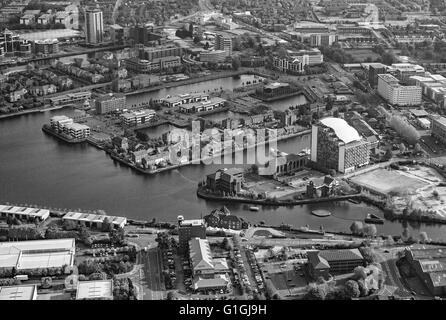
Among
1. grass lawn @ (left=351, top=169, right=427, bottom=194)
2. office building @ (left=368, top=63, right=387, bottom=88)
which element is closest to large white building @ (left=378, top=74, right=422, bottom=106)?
office building @ (left=368, top=63, right=387, bottom=88)

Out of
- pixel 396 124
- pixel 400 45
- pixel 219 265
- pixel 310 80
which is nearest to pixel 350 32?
pixel 400 45

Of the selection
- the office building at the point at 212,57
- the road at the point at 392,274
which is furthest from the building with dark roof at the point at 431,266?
the office building at the point at 212,57

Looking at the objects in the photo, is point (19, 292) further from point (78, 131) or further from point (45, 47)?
point (45, 47)

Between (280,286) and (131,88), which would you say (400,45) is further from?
(280,286)

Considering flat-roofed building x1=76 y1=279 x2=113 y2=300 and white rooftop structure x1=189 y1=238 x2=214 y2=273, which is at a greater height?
white rooftop structure x1=189 y1=238 x2=214 y2=273

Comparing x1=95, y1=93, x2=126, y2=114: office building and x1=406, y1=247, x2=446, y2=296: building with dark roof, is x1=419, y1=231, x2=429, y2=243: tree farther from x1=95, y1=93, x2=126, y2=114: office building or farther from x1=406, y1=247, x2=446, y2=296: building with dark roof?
x1=95, y1=93, x2=126, y2=114: office building

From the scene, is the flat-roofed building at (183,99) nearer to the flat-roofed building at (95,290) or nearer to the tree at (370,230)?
Answer: the tree at (370,230)
